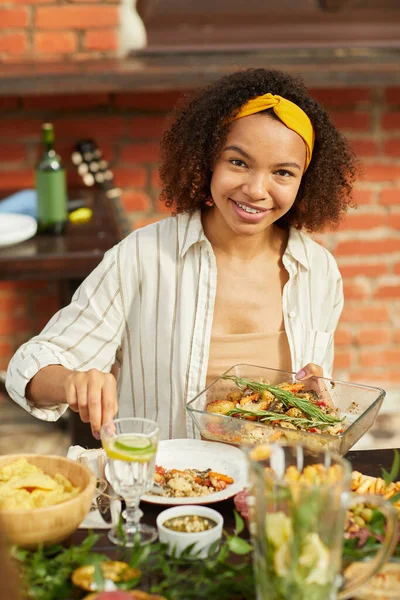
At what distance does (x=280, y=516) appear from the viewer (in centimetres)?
105

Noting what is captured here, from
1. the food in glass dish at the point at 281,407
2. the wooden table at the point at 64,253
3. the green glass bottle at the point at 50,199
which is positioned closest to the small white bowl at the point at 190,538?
the food in glass dish at the point at 281,407

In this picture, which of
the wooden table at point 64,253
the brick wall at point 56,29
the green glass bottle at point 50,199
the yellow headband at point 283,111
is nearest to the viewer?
the yellow headband at point 283,111

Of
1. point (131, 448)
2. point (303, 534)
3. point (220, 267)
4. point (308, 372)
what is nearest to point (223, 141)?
point (220, 267)

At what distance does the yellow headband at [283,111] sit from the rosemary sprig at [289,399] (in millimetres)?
550

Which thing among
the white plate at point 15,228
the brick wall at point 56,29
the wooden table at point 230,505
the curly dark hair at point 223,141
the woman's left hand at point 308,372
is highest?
the brick wall at point 56,29

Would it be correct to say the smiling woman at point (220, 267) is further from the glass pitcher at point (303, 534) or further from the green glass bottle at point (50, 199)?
the glass pitcher at point (303, 534)

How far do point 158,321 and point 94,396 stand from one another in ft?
1.77

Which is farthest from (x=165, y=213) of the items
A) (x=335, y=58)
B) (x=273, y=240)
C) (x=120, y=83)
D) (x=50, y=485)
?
(x=50, y=485)

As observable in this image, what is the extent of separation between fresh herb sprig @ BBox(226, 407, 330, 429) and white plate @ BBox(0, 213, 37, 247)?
1.21 metres

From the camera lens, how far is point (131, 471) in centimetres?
133

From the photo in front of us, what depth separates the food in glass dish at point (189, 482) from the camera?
58.0 inches

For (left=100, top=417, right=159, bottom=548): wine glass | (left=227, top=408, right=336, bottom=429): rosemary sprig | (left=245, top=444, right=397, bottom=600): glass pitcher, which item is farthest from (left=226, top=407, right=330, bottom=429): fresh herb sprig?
(left=245, top=444, right=397, bottom=600): glass pitcher

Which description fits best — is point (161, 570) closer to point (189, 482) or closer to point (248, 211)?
point (189, 482)

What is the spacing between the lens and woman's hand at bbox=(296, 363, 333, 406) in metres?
1.76
